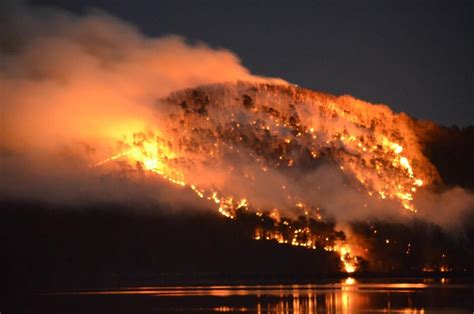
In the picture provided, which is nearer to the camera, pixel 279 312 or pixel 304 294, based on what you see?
pixel 279 312

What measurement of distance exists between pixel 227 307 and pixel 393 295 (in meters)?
27.2

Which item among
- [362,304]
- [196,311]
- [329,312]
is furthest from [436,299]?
[196,311]

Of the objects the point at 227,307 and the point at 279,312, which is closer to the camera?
the point at 279,312

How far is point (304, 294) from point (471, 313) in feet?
156

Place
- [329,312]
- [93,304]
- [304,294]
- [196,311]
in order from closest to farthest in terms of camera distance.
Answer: [329,312] < [196,311] < [93,304] < [304,294]

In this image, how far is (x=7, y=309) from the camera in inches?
4695

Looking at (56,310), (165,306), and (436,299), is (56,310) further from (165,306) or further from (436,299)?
(436,299)

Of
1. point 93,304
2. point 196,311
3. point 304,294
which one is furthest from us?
point 304,294

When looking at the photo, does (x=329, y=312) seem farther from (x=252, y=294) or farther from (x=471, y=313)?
(x=252, y=294)

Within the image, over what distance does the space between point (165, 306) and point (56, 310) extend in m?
14.4

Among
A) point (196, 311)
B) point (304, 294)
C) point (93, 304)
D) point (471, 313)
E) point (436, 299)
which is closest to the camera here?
point (471, 313)

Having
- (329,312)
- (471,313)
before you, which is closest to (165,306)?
(329,312)

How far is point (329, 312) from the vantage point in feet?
335

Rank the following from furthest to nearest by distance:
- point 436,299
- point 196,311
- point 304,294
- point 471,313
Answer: point 304,294
point 436,299
point 196,311
point 471,313
